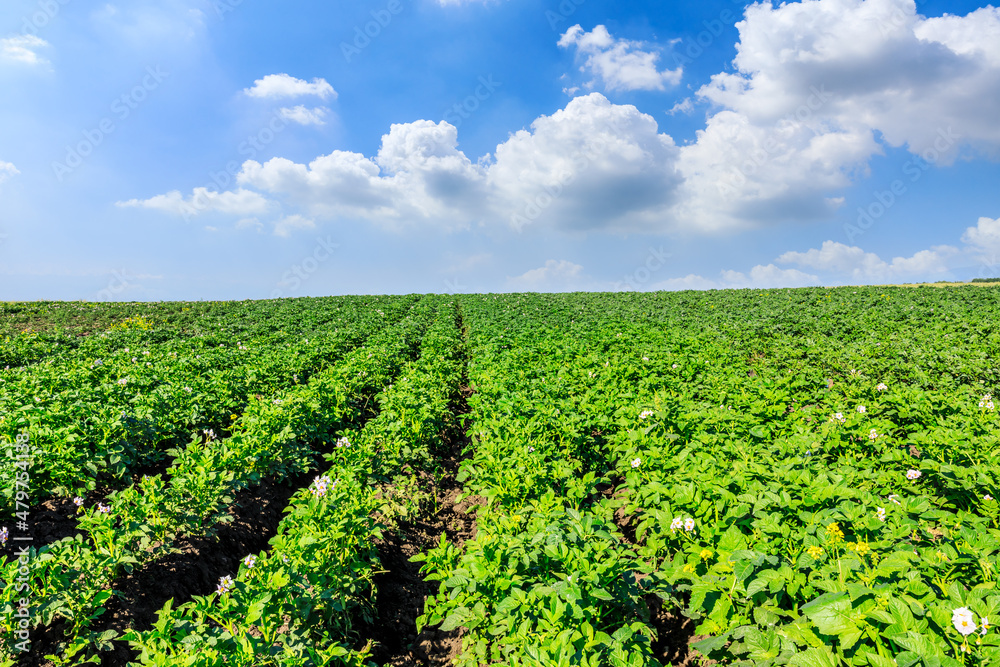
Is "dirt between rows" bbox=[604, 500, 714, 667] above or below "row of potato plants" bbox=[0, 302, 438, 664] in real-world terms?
below

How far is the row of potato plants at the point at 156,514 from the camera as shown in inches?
139

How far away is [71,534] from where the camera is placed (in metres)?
4.91

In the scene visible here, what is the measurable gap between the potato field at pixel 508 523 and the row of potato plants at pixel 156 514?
0.03m

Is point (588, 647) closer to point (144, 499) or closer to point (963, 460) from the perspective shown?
point (144, 499)

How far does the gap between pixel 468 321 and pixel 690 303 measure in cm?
1547

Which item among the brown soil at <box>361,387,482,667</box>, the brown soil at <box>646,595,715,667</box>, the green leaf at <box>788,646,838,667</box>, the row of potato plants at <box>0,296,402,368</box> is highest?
the row of potato plants at <box>0,296,402,368</box>

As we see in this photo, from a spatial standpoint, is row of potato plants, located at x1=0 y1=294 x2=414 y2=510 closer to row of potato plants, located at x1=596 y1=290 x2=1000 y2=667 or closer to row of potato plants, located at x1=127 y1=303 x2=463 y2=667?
row of potato plants, located at x1=127 y1=303 x2=463 y2=667

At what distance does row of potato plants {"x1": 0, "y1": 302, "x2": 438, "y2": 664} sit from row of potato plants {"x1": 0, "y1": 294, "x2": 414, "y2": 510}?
540mm

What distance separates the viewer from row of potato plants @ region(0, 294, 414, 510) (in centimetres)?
528

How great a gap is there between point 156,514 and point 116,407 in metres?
3.20

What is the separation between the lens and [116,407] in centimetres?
661

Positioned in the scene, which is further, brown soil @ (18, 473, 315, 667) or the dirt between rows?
brown soil @ (18, 473, 315, 667)

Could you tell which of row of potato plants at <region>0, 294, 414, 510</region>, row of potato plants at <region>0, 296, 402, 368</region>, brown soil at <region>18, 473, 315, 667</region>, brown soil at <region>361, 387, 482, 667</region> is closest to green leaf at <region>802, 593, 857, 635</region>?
brown soil at <region>361, 387, 482, 667</region>

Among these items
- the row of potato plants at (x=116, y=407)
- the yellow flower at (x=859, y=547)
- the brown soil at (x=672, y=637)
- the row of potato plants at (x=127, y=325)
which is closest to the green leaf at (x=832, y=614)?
the yellow flower at (x=859, y=547)
